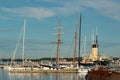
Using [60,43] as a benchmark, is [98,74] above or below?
below

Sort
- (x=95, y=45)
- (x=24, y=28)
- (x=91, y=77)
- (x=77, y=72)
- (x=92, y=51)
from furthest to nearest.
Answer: (x=92, y=51) → (x=95, y=45) → (x=24, y=28) → (x=77, y=72) → (x=91, y=77)

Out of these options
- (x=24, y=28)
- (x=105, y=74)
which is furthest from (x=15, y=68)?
(x=105, y=74)

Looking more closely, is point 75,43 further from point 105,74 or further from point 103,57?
point 105,74

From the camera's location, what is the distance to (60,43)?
12838 cm

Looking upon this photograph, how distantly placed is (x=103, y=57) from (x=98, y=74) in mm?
120064

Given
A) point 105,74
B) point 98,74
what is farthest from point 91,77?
point 105,74

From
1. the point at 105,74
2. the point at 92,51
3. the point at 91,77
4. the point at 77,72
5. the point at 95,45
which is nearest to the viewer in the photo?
the point at 105,74

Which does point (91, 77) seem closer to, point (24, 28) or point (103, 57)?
point (24, 28)

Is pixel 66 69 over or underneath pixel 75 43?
underneath

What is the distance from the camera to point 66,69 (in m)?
119

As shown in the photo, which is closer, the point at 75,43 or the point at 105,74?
the point at 105,74

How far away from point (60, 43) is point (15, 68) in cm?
1817

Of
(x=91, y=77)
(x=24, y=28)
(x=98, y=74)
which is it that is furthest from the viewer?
(x=24, y=28)

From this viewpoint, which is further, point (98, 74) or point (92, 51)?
point (92, 51)
